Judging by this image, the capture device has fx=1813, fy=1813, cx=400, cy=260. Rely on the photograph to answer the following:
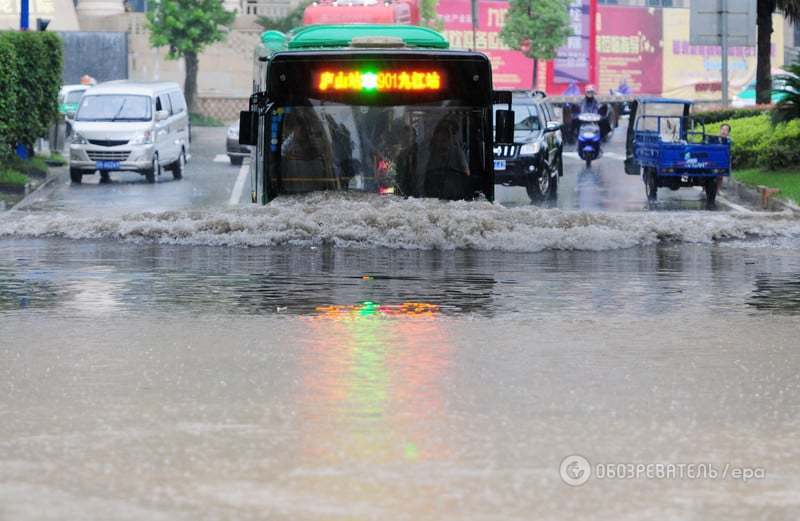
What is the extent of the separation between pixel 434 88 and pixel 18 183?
15.0 m

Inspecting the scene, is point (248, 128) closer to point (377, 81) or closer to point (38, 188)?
point (377, 81)

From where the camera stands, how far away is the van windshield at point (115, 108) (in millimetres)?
38188

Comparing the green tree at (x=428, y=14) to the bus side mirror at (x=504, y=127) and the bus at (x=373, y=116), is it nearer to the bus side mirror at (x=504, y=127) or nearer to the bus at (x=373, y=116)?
the bus at (x=373, y=116)

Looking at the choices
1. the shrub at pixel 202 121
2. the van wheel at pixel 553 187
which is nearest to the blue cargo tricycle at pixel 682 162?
the van wheel at pixel 553 187

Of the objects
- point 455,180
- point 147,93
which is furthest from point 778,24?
point 455,180

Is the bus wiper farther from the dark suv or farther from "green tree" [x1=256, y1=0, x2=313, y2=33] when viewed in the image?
"green tree" [x1=256, y1=0, x2=313, y2=33]

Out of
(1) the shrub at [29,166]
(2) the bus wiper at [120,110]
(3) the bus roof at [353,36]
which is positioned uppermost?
(3) the bus roof at [353,36]

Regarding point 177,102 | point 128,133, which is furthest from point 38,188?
point 177,102

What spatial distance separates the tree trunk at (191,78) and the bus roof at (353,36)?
174 feet

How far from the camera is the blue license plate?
37094 millimetres

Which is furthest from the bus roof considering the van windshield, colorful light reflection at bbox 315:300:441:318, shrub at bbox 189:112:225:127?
shrub at bbox 189:112:225:127

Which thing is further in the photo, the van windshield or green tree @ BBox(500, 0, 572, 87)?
green tree @ BBox(500, 0, 572, 87)

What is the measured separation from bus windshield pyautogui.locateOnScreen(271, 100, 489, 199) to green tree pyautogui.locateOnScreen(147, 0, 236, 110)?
54.6m

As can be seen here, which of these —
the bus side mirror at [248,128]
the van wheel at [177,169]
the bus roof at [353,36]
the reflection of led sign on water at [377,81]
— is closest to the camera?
the bus side mirror at [248,128]
